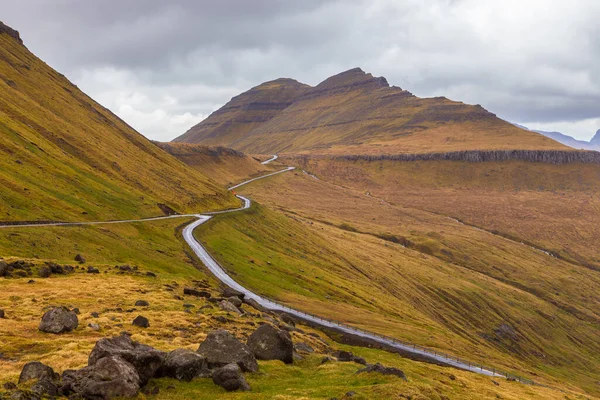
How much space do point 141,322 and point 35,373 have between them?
700 inches

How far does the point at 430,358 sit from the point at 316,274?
1798 inches

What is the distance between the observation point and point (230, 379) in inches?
1158

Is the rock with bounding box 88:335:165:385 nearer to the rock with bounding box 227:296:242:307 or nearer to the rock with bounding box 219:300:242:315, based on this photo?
the rock with bounding box 219:300:242:315

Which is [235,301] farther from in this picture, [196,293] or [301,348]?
[301,348]

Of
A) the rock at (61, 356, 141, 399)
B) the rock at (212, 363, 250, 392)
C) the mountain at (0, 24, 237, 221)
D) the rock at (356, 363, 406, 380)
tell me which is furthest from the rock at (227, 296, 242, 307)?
the mountain at (0, 24, 237, 221)

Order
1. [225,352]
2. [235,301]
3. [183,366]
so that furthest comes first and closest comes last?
Result: 1. [235,301]
2. [225,352]
3. [183,366]

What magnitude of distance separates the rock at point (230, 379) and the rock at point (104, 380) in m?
5.49

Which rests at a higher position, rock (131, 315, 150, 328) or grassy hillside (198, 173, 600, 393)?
rock (131, 315, 150, 328)

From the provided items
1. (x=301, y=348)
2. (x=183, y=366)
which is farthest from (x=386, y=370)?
(x=183, y=366)

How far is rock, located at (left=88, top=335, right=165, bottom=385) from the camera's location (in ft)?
89.7

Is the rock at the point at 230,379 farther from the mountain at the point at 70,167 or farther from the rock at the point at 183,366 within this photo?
the mountain at the point at 70,167

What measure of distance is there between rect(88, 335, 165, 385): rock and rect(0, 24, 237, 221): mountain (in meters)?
63.3

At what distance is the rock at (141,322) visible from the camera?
138 feet

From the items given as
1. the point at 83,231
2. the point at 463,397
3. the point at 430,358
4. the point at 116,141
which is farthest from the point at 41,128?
the point at 463,397
